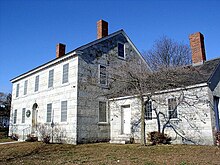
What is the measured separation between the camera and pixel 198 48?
1552 cm

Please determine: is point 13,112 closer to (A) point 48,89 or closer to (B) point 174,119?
(A) point 48,89

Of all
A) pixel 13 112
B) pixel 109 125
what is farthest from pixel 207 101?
pixel 13 112

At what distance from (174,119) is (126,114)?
4117mm

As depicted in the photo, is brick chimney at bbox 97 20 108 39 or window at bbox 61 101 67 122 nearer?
window at bbox 61 101 67 122

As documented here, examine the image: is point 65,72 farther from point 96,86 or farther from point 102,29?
point 102,29

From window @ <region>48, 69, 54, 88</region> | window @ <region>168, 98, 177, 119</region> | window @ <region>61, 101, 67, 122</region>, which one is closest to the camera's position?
window @ <region>168, 98, 177, 119</region>

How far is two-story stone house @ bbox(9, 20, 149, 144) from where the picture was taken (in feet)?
49.7

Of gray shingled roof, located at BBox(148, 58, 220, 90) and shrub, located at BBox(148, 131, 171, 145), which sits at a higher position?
gray shingled roof, located at BBox(148, 58, 220, 90)

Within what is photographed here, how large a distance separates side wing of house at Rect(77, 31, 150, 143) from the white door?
123 cm

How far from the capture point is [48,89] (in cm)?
1808

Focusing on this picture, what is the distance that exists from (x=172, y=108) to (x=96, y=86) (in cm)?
604

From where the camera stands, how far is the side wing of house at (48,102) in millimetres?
15385

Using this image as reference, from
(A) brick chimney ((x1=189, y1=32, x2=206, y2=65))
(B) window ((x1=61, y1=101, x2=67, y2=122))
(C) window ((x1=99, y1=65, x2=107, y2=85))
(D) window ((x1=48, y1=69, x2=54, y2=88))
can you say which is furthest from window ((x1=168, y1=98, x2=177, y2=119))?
(D) window ((x1=48, y1=69, x2=54, y2=88))

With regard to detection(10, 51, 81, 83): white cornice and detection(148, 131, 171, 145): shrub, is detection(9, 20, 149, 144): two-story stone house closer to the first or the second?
detection(10, 51, 81, 83): white cornice
